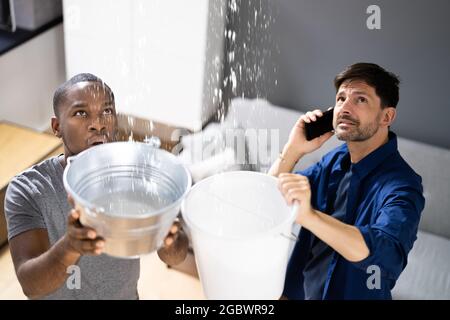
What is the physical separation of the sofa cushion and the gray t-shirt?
721mm

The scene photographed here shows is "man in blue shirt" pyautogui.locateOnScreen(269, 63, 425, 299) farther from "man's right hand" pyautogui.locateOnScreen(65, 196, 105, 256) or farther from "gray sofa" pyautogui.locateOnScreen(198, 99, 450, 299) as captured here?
"gray sofa" pyautogui.locateOnScreen(198, 99, 450, 299)

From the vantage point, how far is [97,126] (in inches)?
33.0

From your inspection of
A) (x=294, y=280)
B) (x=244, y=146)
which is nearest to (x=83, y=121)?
(x=294, y=280)

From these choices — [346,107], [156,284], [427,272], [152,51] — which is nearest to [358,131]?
[346,107]

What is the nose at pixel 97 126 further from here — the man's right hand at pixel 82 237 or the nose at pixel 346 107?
the nose at pixel 346 107

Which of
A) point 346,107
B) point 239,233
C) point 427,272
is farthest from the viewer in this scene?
point 427,272

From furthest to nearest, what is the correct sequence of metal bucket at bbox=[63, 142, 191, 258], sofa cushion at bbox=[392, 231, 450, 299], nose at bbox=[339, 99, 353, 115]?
1. sofa cushion at bbox=[392, 231, 450, 299]
2. nose at bbox=[339, 99, 353, 115]
3. metal bucket at bbox=[63, 142, 191, 258]

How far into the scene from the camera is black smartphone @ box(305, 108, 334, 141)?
40.1 inches

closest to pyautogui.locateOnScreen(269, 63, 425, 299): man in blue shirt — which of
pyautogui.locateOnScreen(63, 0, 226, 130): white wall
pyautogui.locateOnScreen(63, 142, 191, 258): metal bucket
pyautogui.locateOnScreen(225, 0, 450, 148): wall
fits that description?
pyautogui.locateOnScreen(63, 142, 191, 258): metal bucket

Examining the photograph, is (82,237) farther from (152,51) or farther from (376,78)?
(152,51)

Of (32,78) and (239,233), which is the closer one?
(239,233)

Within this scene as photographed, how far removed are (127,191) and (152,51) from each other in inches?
49.5

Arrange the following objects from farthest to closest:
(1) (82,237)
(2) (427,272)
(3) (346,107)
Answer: (2) (427,272) → (3) (346,107) → (1) (82,237)

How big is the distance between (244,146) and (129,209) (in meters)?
0.98
